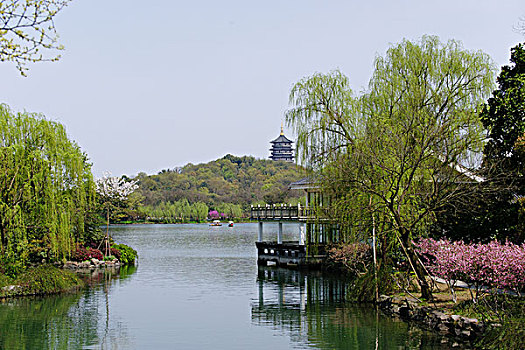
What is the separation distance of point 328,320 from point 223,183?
93.2 m

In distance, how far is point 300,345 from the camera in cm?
1281

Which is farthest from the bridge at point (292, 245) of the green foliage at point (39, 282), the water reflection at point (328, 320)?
the green foliage at point (39, 282)

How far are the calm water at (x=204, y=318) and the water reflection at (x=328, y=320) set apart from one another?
0.08ft

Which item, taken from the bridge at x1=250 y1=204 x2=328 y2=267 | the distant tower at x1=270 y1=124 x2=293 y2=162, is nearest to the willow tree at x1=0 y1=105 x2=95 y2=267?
the bridge at x1=250 y1=204 x2=328 y2=267

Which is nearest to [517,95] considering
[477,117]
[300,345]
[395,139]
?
[477,117]

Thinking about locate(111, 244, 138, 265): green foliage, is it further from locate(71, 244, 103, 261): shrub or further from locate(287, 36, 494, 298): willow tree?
locate(287, 36, 494, 298): willow tree

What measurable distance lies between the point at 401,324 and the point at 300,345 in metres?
3.01

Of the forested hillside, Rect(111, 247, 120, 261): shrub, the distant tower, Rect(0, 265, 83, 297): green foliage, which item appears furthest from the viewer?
the distant tower

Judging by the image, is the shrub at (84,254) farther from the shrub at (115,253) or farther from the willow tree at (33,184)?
the willow tree at (33,184)

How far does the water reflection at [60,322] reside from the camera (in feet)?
42.7

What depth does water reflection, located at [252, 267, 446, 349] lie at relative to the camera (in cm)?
1294

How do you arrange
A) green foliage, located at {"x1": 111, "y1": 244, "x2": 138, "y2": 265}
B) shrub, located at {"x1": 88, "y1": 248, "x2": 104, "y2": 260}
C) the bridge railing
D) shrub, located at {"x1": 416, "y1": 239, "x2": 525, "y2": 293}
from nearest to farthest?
shrub, located at {"x1": 416, "y1": 239, "x2": 525, "y2": 293} → shrub, located at {"x1": 88, "y1": 248, "x2": 104, "y2": 260} → the bridge railing → green foliage, located at {"x1": 111, "y1": 244, "x2": 138, "y2": 265}

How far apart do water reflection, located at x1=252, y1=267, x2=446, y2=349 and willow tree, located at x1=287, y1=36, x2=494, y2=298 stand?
183 centimetres

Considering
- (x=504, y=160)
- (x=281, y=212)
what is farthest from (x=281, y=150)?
(x=504, y=160)
